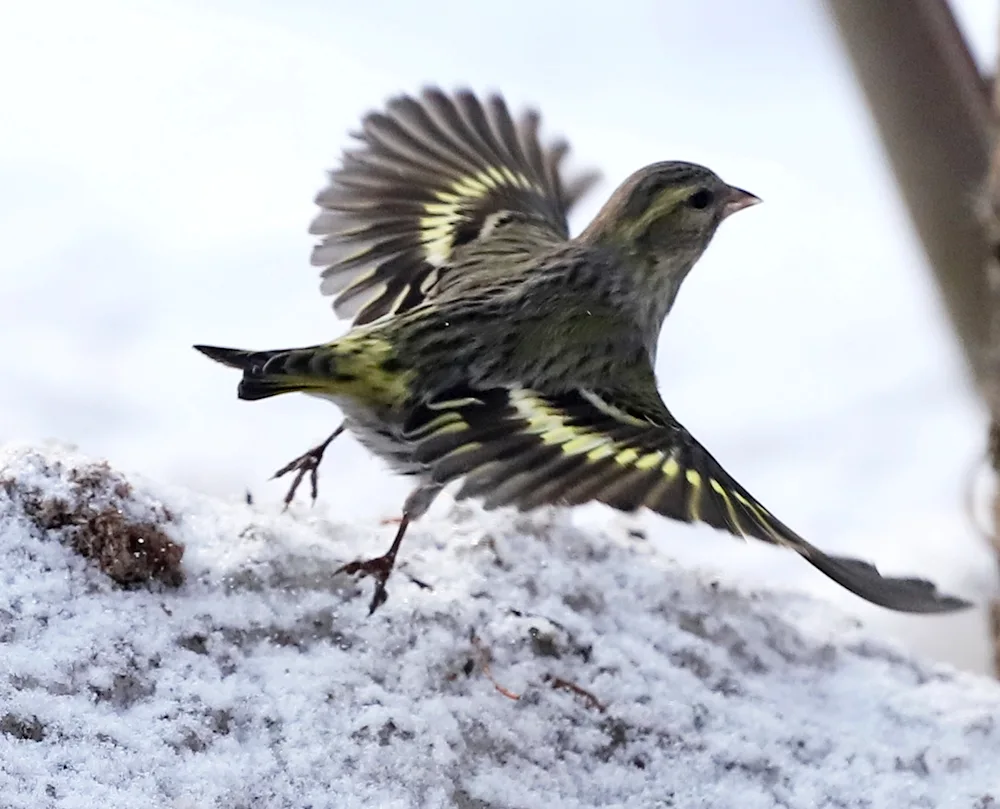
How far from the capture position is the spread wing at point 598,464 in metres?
1.64

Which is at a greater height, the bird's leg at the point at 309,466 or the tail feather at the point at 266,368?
the tail feather at the point at 266,368

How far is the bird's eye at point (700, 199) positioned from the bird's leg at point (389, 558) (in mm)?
803

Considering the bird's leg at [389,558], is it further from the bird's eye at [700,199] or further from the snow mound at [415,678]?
the bird's eye at [700,199]

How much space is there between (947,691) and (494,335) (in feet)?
3.03

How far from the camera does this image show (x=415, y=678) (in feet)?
5.89

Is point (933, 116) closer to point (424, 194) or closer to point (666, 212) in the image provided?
point (666, 212)

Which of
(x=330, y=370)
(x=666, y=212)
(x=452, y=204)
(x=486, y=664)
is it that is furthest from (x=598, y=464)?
(x=452, y=204)

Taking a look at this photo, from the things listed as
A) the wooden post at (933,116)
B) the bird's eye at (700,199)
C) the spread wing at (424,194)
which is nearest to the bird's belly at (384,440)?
the spread wing at (424,194)

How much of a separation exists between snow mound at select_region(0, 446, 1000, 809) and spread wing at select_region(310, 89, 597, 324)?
55 cm

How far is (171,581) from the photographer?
1.78 m

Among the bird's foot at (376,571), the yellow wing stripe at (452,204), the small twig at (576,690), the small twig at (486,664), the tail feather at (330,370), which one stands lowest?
the small twig at (576,690)

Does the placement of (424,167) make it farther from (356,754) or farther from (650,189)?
(356,754)

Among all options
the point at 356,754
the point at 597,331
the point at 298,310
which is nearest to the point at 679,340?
the point at 298,310

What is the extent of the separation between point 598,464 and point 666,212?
33.4 inches
